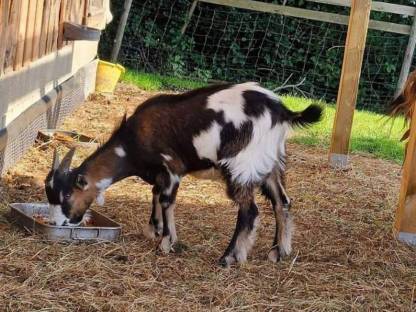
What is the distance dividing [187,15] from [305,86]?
2.74 meters

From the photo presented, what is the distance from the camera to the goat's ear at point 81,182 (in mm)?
5391

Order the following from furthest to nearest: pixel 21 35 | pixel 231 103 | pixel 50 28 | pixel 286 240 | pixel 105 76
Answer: pixel 105 76 → pixel 50 28 → pixel 21 35 → pixel 286 240 → pixel 231 103

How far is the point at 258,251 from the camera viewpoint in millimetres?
5637

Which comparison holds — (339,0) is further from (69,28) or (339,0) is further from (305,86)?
(69,28)

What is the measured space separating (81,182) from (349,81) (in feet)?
14.1

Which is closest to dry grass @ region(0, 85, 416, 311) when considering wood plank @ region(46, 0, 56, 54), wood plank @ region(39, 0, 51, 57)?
wood plank @ region(39, 0, 51, 57)

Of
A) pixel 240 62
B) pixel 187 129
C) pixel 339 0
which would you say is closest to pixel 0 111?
pixel 187 129

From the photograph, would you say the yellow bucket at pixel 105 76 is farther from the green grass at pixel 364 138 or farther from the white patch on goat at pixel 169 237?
the white patch on goat at pixel 169 237

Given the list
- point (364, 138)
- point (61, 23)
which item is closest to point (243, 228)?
point (61, 23)

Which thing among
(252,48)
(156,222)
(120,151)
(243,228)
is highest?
(252,48)

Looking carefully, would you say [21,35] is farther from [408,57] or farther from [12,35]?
[408,57]

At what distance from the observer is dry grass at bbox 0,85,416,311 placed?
A: 4.49 metres

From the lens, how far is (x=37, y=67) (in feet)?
25.9

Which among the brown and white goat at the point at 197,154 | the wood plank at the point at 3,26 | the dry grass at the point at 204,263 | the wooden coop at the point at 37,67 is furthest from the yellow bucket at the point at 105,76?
the brown and white goat at the point at 197,154
